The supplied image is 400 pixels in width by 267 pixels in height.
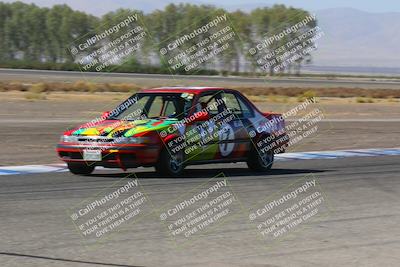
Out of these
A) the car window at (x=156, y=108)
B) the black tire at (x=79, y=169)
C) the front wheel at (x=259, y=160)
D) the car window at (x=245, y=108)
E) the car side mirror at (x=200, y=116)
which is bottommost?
the front wheel at (x=259, y=160)

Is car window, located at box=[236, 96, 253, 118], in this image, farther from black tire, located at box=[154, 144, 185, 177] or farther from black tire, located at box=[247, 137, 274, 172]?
black tire, located at box=[154, 144, 185, 177]

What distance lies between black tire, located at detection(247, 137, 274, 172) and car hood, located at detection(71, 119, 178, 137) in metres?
1.94

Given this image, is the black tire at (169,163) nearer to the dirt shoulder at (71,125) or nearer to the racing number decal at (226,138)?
the racing number decal at (226,138)

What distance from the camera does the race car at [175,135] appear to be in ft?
39.6

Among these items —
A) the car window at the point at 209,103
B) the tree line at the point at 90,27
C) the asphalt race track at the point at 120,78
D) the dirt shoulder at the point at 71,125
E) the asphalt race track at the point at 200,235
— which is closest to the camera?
the asphalt race track at the point at 200,235

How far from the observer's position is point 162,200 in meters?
10.2

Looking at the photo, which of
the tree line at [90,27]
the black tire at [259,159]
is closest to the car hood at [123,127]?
the black tire at [259,159]

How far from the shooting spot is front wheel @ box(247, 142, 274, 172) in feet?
45.7

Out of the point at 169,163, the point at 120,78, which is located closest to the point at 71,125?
the point at 169,163

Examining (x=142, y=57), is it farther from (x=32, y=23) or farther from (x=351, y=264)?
(x=351, y=264)

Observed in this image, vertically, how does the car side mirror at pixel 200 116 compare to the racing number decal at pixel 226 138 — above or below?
above

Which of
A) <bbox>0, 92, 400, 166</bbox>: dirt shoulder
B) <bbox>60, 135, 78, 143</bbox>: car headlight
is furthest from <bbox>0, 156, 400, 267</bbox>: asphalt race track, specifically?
<bbox>0, 92, 400, 166</bbox>: dirt shoulder

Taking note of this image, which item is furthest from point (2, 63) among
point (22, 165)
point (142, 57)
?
point (22, 165)

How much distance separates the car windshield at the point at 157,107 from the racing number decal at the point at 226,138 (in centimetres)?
73
